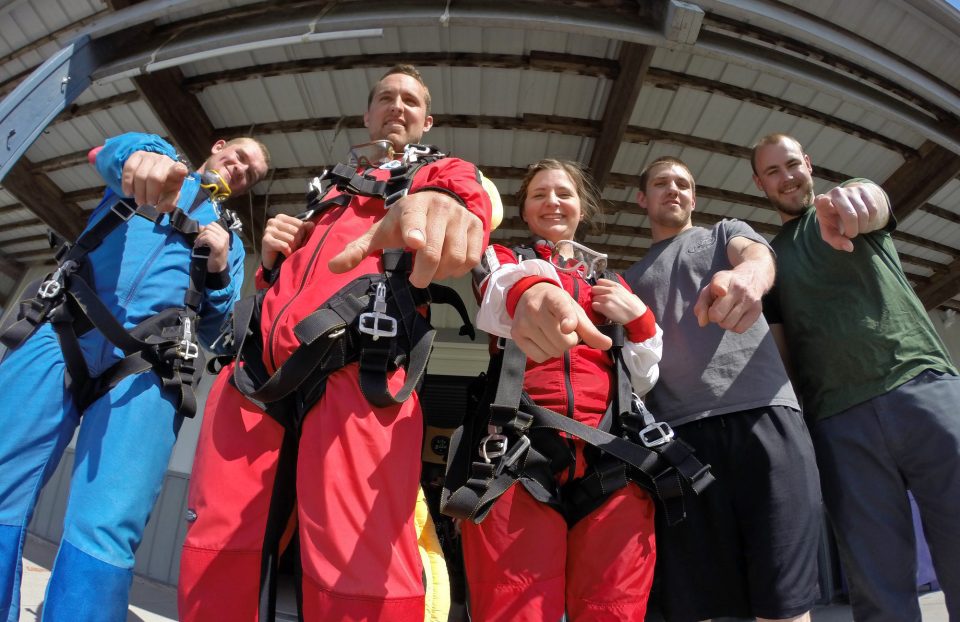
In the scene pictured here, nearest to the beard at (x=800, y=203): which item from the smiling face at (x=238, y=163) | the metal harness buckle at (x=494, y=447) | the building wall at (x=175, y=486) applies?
the metal harness buckle at (x=494, y=447)

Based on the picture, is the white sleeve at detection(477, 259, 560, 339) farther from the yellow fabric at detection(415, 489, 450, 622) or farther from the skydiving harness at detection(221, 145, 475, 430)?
the yellow fabric at detection(415, 489, 450, 622)

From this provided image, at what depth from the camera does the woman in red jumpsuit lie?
4.44 feet

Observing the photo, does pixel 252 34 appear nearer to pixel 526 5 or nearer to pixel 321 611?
pixel 526 5

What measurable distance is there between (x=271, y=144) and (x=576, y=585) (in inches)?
203

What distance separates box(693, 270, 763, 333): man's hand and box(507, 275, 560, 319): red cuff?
1.36ft

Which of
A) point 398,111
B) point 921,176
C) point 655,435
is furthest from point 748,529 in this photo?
point 921,176

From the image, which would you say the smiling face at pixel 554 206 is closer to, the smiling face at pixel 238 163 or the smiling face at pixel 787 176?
the smiling face at pixel 787 176

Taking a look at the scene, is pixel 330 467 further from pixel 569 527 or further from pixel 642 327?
pixel 642 327

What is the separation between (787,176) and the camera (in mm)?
2213

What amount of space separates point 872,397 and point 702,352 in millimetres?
636

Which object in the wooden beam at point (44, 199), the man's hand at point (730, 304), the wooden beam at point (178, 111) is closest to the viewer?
the man's hand at point (730, 304)

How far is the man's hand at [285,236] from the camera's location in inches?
64.8

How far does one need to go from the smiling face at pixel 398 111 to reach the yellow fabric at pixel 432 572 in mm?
1353

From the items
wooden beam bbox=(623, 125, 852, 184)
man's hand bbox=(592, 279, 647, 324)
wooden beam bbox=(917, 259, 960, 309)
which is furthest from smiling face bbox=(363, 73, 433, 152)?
wooden beam bbox=(917, 259, 960, 309)
